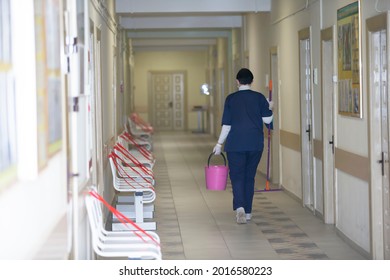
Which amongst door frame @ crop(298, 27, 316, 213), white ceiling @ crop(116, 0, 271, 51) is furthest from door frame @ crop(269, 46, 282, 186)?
door frame @ crop(298, 27, 316, 213)

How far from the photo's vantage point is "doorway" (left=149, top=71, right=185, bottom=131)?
110ft

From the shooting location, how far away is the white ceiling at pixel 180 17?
13.8m

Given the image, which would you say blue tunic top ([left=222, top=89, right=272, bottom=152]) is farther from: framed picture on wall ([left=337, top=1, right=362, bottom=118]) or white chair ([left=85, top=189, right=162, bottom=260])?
white chair ([left=85, top=189, right=162, bottom=260])

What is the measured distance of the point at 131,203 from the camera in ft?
35.2

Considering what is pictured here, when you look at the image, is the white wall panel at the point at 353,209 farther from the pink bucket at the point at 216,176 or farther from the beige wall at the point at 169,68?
the beige wall at the point at 169,68

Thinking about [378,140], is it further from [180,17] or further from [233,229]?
[180,17]

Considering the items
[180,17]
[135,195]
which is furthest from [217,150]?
[180,17]

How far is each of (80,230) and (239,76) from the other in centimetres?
420

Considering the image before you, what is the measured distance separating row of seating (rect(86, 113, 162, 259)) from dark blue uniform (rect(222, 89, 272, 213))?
3.13 feet

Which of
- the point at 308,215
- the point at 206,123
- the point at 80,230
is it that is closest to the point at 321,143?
the point at 308,215

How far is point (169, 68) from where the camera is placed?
33.3m

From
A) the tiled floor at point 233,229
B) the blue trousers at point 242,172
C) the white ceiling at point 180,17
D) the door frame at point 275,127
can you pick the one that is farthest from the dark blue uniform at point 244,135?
the white ceiling at point 180,17

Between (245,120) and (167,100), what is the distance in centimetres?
2462

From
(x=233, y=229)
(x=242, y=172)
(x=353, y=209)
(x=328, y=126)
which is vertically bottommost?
(x=233, y=229)
